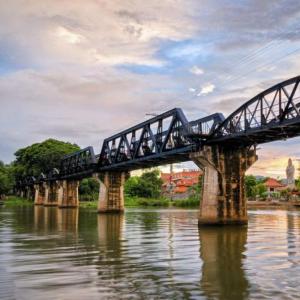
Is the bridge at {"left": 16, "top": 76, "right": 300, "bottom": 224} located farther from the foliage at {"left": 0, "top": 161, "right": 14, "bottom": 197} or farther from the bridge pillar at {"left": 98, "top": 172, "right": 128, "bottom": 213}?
the foliage at {"left": 0, "top": 161, "right": 14, "bottom": 197}

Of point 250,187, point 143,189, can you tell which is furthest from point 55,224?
point 250,187

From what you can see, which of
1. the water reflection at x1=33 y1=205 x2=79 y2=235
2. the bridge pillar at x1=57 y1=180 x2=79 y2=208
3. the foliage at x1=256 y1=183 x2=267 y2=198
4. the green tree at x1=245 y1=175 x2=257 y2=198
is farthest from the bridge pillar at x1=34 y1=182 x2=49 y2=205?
the foliage at x1=256 y1=183 x2=267 y2=198

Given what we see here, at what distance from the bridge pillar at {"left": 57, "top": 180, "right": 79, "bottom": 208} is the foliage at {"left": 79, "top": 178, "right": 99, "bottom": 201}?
92.4ft

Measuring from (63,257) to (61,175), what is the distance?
100073mm

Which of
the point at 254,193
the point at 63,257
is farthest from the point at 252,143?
the point at 254,193

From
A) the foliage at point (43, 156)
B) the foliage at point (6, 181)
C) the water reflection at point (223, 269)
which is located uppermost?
the foliage at point (43, 156)

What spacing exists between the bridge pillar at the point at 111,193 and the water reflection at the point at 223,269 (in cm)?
5048

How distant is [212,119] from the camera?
5147cm

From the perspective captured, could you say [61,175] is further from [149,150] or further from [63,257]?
[63,257]

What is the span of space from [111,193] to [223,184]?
38751mm

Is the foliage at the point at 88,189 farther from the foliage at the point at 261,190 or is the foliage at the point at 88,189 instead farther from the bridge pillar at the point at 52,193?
the foliage at the point at 261,190

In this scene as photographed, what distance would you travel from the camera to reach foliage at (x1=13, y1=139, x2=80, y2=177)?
14588 centimetres

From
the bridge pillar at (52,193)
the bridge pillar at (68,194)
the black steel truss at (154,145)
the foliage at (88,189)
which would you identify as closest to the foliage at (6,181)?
the bridge pillar at (52,193)

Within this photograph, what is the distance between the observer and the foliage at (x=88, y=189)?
150587mm
